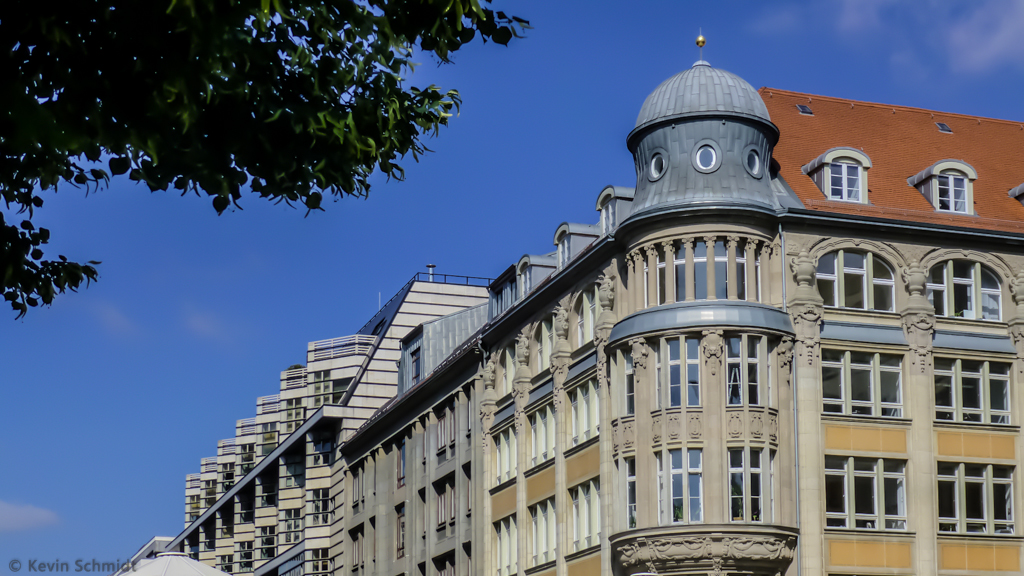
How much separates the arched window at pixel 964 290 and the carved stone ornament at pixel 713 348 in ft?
23.1

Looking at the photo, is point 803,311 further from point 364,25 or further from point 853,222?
point 364,25

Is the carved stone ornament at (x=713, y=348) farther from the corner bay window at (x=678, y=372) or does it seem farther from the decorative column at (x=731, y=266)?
the decorative column at (x=731, y=266)

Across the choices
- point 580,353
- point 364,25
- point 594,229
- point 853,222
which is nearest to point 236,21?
point 364,25

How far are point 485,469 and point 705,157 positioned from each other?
1737 centimetres

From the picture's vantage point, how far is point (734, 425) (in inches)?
1577

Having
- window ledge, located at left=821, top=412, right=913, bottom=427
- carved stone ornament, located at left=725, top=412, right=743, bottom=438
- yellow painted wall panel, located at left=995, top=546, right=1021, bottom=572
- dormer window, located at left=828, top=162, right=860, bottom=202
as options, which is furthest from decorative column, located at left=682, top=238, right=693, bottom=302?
yellow painted wall panel, located at left=995, top=546, right=1021, bottom=572

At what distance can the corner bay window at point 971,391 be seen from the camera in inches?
1671

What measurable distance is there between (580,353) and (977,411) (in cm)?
1205

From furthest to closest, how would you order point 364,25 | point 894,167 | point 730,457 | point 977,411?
point 894,167 → point 977,411 → point 730,457 → point 364,25

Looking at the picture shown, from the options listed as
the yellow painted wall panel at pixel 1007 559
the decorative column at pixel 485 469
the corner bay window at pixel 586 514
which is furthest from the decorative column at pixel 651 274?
the decorative column at pixel 485 469

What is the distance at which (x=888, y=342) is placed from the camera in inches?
1663

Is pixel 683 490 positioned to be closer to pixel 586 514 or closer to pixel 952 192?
pixel 586 514

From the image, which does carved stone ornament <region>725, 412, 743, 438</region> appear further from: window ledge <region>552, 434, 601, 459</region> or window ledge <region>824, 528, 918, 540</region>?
window ledge <region>552, 434, 601, 459</region>

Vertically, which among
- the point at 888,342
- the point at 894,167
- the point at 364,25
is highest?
the point at 894,167
